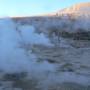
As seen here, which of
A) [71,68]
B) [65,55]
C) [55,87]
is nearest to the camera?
[55,87]

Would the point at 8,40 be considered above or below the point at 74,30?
above

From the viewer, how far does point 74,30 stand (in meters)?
26.3

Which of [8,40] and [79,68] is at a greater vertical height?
[8,40]

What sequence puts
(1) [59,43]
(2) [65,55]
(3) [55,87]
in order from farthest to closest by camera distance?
(1) [59,43] → (2) [65,55] → (3) [55,87]

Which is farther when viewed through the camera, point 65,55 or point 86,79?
point 65,55

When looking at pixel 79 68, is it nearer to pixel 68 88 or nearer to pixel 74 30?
Result: pixel 68 88

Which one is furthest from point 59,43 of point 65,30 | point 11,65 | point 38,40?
point 11,65

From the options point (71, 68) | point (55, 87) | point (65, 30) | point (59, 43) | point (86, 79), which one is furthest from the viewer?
point (65, 30)

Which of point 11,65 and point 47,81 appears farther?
point 11,65

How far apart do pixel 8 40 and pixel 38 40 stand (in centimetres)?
558

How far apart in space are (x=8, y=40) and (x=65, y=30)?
43.2 ft

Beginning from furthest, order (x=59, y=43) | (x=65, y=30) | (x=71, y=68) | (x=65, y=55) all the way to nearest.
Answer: (x=65, y=30), (x=59, y=43), (x=65, y=55), (x=71, y=68)

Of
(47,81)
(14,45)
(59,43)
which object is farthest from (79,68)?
(59,43)

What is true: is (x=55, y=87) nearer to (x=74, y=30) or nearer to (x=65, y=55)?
(x=65, y=55)
